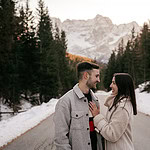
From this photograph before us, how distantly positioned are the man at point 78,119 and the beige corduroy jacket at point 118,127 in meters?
0.19

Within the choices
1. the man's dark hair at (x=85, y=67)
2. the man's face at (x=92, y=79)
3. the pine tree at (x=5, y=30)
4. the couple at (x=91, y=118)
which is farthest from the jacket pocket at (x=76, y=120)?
the pine tree at (x=5, y=30)

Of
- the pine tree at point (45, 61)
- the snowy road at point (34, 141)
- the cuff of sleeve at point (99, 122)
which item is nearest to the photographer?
the cuff of sleeve at point (99, 122)

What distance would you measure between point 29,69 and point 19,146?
64.3 ft

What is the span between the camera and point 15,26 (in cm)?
1614

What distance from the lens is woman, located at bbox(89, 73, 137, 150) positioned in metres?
2.48

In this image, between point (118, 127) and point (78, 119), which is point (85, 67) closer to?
point (78, 119)

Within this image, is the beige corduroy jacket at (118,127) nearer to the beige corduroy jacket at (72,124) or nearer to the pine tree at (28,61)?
the beige corduroy jacket at (72,124)

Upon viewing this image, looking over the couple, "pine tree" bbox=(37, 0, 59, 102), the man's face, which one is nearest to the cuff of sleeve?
the couple

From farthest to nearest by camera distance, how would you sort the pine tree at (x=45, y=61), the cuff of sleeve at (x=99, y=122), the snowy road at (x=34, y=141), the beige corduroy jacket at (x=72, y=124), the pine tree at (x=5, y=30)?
the pine tree at (x=45, y=61) → the pine tree at (x=5, y=30) → the snowy road at (x=34, y=141) → the cuff of sleeve at (x=99, y=122) → the beige corduroy jacket at (x=72, y=124)

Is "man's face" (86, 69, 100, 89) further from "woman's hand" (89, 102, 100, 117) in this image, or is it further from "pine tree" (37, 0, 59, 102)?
"pine tree" (37, 0, 59, 102)

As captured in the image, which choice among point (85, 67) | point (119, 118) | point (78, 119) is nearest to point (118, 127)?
point (119, 118)

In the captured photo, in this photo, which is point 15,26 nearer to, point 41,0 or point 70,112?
point 41,0

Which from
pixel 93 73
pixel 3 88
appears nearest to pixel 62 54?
pixel 3 88

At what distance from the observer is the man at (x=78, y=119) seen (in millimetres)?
2406
